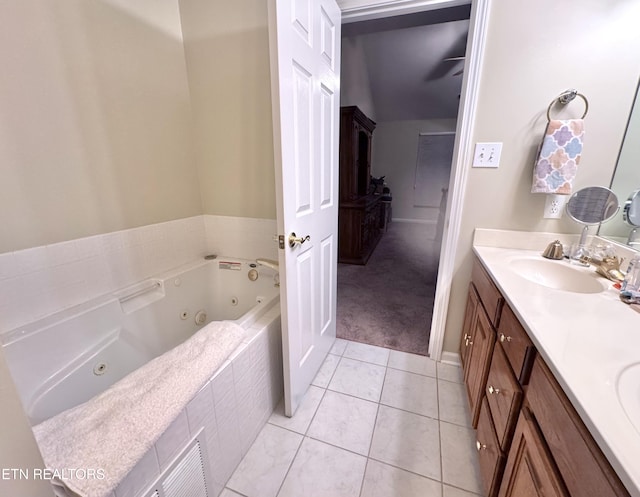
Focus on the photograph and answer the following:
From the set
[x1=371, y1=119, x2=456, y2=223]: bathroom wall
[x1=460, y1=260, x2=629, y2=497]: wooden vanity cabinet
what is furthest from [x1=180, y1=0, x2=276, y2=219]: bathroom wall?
[x1=371, y1=119, x2=456, y2=223]: bathroom wall

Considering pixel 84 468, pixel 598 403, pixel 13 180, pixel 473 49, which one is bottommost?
pixel 84 468

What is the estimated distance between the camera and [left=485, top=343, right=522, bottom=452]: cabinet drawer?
763 mm

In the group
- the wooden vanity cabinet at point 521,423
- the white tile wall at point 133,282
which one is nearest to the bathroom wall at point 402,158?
the wooden vanity cabinet at point 521,423

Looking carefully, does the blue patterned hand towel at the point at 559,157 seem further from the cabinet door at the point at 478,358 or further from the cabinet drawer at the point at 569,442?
the cabinet drawer at the point at 569,442

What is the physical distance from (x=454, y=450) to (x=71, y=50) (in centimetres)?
243

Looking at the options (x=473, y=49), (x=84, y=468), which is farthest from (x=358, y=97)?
(x=84, y=468)

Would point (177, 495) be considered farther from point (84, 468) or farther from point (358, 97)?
point (358, 97)

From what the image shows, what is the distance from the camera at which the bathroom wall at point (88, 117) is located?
3.25 feet

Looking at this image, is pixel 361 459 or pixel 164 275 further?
pixel 164 275

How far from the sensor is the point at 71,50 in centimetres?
112

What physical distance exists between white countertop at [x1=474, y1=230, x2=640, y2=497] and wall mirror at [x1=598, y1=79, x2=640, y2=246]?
33 cm

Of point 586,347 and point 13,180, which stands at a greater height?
point 13,180

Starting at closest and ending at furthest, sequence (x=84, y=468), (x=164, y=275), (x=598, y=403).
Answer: (x=598, y=403)
(x=84, y=468)
(x=164, y=275)

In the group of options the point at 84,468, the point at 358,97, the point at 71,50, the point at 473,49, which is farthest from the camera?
the point at 358,97
